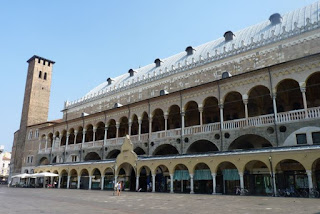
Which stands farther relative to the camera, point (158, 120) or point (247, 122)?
point (158, 120)

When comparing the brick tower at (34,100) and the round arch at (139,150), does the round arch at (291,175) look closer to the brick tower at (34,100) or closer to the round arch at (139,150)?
the round arch at (139,150)

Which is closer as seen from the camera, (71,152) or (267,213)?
(267,213)

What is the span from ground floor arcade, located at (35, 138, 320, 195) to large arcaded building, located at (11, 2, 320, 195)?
7cm

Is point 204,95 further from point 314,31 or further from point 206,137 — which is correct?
point 314,31

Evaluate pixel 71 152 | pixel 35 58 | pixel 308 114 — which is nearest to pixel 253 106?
pixel 308 114

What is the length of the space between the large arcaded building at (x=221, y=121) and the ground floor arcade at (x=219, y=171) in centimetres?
7

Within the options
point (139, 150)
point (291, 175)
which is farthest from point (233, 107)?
point (139, 150)

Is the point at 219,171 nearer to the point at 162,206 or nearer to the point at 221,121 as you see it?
the point at 221,121

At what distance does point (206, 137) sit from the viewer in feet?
78.5

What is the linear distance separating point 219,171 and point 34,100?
41273 millimetres

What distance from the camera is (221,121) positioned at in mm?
23266

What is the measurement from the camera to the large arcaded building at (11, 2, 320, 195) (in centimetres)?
1955

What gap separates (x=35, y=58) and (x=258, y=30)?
4210 cm

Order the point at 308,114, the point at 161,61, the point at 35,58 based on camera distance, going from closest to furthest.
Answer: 1. the point at 308,114
2. the point at 161,61
3. the point at 35,58
